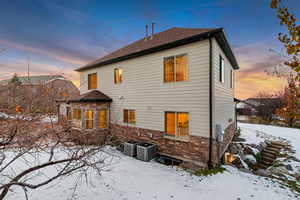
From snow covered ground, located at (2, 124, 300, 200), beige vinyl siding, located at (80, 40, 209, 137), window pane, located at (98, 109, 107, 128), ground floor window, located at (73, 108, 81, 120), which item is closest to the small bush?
snow covered ground, located at (2, 124, 300, 200)

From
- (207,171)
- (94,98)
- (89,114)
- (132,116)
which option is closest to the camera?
(207,171)

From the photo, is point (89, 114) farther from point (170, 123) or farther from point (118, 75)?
point (170, 123)

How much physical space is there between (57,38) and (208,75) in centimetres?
797

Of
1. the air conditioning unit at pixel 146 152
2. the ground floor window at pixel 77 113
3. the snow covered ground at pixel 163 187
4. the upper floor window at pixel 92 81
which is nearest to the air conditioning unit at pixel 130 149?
the air conditioning unit at pixel 146 152

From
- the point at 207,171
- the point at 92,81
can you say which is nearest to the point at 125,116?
the point at 92,81

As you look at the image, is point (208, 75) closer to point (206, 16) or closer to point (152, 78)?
point (152, 78)

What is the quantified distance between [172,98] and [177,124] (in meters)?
1.36

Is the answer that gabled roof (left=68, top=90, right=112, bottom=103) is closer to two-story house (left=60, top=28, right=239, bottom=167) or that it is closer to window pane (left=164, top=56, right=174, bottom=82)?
two-story house (left=60, top=28, right=239, bottom=167)

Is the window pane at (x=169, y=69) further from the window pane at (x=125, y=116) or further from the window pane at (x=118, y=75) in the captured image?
the window pane at (x=125, y=116)

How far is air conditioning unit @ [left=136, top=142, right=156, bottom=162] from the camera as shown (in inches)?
259

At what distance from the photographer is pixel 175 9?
9555 mm

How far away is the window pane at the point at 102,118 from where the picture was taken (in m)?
9.37

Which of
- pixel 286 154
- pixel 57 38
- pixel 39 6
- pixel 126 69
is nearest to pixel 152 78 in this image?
pixel 126 69

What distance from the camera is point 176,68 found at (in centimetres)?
670
